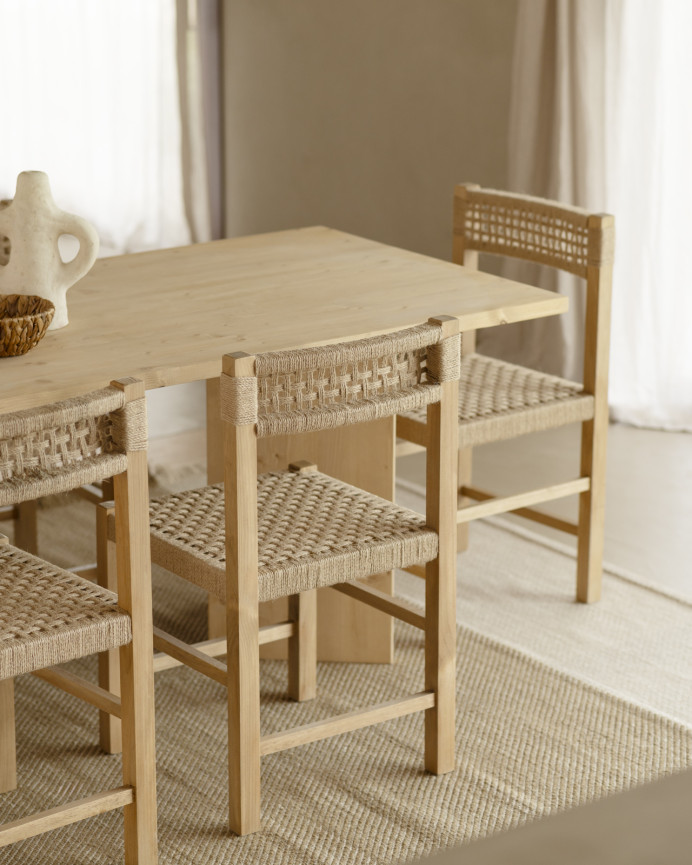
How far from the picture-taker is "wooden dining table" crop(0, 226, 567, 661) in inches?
68.8

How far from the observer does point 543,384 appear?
2510 millimetres

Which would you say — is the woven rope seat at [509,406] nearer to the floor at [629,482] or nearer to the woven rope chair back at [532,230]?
the woven rope chair back at [532,230]

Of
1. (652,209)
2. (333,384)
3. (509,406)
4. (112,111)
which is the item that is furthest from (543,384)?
(112,111)

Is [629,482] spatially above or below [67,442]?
below

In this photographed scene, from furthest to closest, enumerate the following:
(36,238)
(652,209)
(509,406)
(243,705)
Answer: (652,209) → (509,406) → (36,238) → (243,705)

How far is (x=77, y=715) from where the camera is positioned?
211 cm

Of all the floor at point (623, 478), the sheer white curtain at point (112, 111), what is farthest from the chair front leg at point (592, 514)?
the sheer white curtain at point (112, 111)

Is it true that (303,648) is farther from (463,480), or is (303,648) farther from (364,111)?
(364,111)

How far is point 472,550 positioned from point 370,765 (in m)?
0.96

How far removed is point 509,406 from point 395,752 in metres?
0.75

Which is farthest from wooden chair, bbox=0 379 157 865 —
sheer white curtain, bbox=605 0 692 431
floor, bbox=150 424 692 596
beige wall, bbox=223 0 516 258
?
beige wall, bbox=223 0 516 258

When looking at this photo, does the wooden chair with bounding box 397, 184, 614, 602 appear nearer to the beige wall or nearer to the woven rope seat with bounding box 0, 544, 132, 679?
the woven rope seat with bounding box 0, 544, 132, 679

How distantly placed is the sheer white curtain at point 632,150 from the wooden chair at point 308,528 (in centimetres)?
210

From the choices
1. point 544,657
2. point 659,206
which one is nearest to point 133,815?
point 544,657
